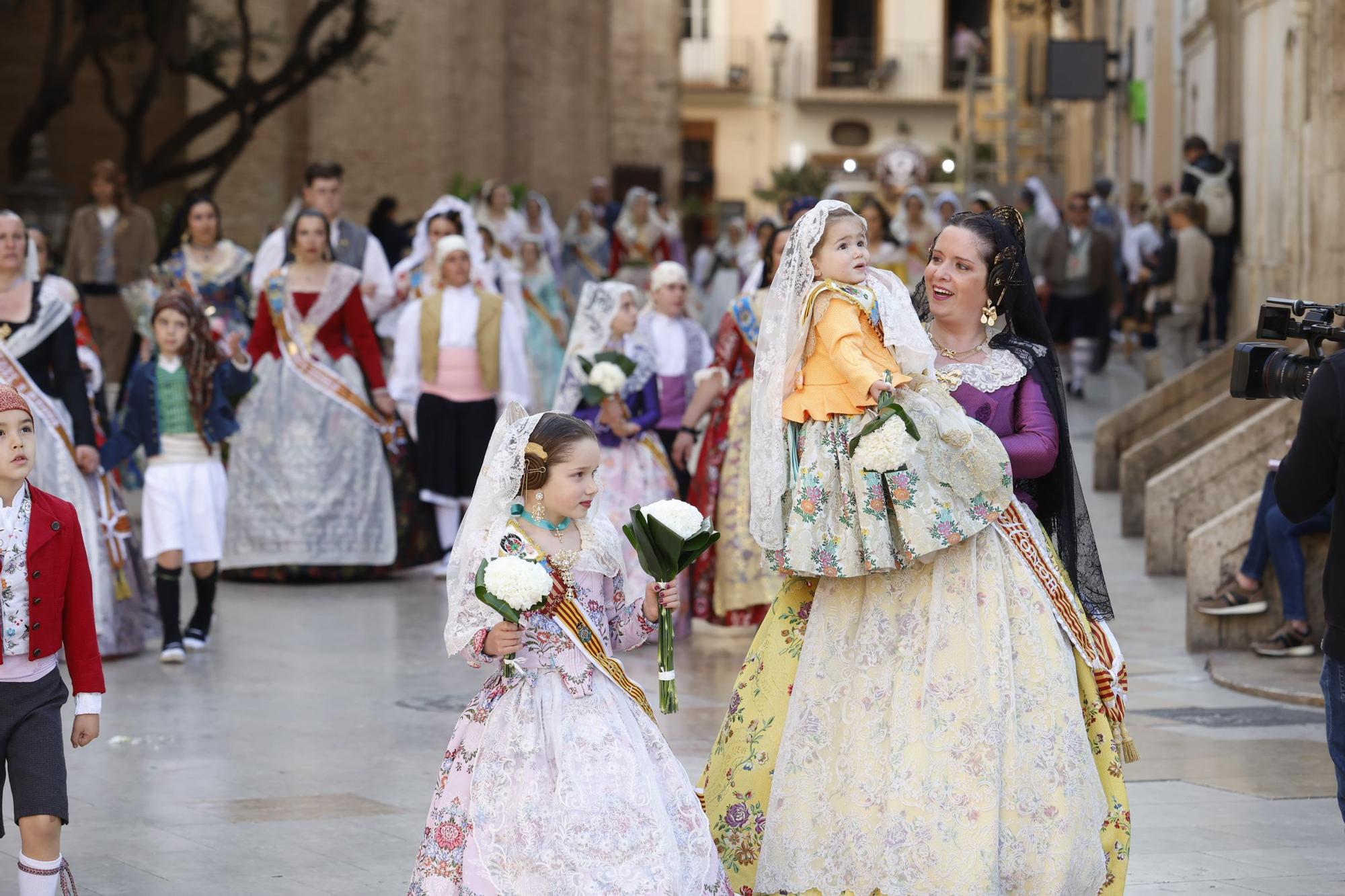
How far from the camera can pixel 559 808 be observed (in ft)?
15.4

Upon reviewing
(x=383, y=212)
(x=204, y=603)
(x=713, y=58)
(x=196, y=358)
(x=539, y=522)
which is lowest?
(x=204, y=603)

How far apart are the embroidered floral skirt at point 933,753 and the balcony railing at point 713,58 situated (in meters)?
52.5

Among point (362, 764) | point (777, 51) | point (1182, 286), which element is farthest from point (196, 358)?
point (777, 51)

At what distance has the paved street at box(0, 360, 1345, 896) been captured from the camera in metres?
5.89

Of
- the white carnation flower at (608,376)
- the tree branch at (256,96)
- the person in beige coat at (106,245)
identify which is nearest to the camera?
the white carnation flower at (608,376)

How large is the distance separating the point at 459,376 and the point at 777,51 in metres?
45.7

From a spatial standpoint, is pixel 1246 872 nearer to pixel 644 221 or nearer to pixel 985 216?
pixel 985 216

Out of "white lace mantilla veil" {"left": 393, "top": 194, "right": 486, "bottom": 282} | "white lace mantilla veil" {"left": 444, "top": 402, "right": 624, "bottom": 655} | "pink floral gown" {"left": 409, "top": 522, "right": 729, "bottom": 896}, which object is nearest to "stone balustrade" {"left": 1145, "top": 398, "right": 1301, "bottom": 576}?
"white lace mantilla veil" {"left": 393, "top": 194, "right": 486, "bottom": 282}

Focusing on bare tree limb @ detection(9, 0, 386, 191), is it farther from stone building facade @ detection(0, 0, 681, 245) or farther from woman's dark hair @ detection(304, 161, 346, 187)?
woman's dark hair @ detection(304, 161, 346, 187)

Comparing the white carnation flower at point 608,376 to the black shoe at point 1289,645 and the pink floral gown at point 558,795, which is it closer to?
the black shoe at point 1289,645

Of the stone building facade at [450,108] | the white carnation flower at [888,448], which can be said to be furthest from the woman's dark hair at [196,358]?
the stone building facade at [450,108]

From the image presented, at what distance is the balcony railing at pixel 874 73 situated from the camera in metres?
56.8

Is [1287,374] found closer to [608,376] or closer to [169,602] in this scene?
[608,376]

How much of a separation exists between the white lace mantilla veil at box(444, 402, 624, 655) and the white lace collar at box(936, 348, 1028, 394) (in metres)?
0.92
